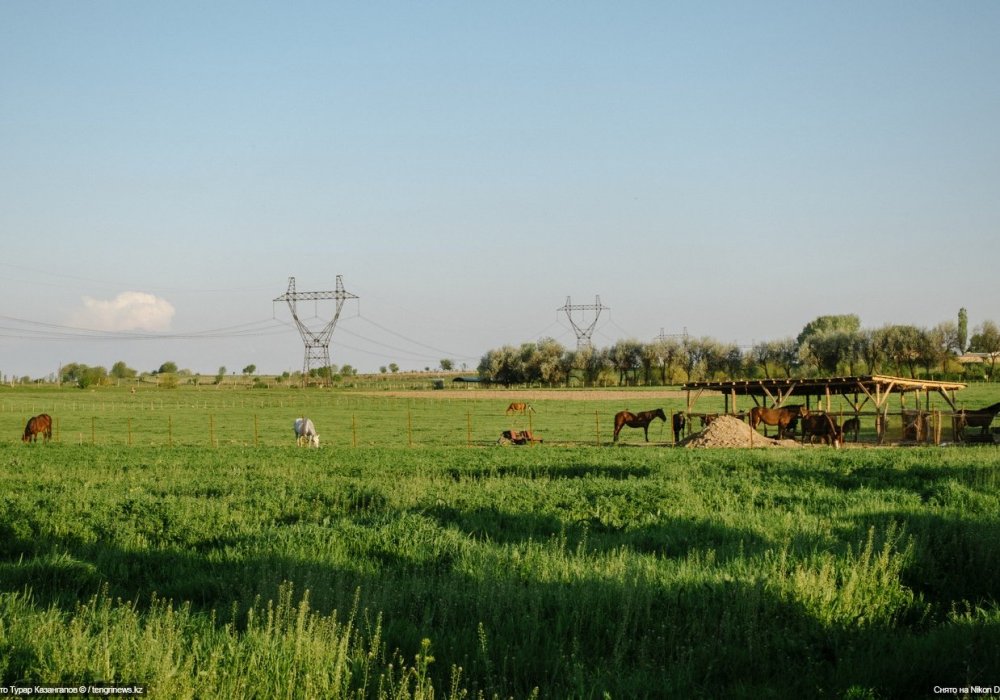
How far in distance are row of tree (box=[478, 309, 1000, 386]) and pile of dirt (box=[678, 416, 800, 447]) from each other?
83.4 m

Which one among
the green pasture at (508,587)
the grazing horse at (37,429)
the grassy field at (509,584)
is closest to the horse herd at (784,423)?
the grazing horse at (37,429)

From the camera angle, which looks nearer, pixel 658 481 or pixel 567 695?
pixel 567 695

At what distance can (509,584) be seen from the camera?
915 cm

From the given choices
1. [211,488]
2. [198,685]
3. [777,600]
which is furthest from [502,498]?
[198,685]

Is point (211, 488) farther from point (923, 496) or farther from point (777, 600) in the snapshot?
point (923, 496)

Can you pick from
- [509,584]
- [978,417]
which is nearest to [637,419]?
[978,417]

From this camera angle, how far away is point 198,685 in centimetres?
614

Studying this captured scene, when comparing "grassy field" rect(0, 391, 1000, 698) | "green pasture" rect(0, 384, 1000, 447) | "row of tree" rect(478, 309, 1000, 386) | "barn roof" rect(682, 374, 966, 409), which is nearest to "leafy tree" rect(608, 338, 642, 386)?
"row of tree" rect(478, 309, 1000, 386)

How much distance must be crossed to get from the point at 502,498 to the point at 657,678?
32.1ft

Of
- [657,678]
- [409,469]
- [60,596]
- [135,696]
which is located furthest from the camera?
[409,469]

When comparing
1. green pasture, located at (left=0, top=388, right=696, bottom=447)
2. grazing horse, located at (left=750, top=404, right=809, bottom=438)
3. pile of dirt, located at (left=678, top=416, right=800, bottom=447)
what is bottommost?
green pasture, located at (left=0, top=388, right=696, bottom=447)

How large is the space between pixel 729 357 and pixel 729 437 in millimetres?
109223

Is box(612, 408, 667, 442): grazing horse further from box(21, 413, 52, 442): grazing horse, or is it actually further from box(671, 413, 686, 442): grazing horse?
box(21, 413, 52, 442): grazing horse

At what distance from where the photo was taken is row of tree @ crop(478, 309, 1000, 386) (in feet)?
368
